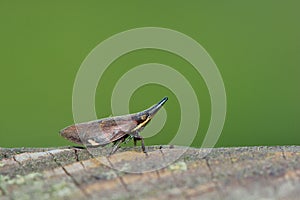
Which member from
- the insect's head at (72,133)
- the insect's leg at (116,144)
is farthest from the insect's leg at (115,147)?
the insect's head at (72,133)

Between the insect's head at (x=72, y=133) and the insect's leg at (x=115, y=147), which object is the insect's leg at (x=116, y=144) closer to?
the insect's leg at (x=115, y=147)

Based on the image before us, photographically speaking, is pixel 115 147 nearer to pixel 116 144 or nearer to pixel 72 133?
pixel 116 144

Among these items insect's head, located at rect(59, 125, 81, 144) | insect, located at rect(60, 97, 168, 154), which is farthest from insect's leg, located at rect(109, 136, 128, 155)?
insect's head, located at rect(59, 125, 81, 144)

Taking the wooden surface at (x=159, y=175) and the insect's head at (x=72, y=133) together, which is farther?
the insect's head at (x=72, y=133)

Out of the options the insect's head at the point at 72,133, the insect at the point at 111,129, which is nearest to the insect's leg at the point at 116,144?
the insect at the point at 111,129

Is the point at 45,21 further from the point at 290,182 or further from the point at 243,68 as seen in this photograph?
the point at 290,182

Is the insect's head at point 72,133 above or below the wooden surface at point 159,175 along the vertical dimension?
above
